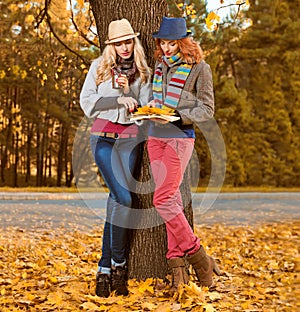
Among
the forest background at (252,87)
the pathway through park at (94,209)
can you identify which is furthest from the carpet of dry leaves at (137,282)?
the forest background at (252,87)

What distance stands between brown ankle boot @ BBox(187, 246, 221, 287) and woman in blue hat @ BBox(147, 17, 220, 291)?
0.12 meters

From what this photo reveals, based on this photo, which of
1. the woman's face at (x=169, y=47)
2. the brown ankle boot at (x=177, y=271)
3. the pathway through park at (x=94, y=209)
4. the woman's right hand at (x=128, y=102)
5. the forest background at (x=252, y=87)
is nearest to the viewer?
the woman's right hand at (x=128, y=102)

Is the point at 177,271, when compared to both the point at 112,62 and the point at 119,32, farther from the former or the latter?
the point at 119,32

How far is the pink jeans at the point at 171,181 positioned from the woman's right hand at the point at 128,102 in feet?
1.01

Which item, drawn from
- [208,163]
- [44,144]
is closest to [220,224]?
[208,163]

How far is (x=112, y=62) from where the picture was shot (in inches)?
176

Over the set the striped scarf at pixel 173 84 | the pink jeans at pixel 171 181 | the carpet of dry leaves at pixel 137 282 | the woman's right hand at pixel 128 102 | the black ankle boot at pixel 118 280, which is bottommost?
the carpet of dry leaves at pixel 137 282

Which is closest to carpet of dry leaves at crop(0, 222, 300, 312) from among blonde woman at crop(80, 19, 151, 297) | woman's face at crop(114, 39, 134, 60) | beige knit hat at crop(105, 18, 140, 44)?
blonde woman at crop(80, 19, 151, 297)

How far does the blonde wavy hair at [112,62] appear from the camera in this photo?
4.47 m

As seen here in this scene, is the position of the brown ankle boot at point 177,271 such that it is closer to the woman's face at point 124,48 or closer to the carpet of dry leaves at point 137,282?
the carpet of dry leaves at point 137,282

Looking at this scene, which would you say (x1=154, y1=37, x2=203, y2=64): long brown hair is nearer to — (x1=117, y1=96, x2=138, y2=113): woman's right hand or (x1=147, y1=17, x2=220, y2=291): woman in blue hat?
(x1=147, y1=17, x2=220, y2=291): woman in blue hat

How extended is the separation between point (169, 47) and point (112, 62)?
45 cm

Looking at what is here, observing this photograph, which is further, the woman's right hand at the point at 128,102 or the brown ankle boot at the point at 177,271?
the brown ankle boot at the point at 177,271

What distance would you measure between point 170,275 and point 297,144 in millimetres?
16952
